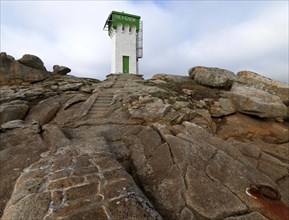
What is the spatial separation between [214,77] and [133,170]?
512 inches

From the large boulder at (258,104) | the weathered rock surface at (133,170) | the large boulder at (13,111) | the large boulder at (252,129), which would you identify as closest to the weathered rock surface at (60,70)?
the large boulder at (13,111)

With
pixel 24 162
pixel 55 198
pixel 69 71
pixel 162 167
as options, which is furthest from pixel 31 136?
pixel 69 71

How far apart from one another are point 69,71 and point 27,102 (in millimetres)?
9584

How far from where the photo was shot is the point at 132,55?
33125mm

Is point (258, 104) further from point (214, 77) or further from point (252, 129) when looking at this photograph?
point (214, 77)

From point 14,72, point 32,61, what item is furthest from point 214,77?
point 14,72

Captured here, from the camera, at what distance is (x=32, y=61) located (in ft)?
59.0

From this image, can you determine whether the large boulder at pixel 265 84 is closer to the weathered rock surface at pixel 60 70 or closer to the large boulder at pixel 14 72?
the weathered rock surface at pixel 60 70

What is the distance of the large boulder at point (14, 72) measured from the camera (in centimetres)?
1650

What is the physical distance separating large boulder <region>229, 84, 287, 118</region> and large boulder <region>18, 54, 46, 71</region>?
54.9 ft

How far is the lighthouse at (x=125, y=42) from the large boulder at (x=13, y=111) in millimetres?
21058

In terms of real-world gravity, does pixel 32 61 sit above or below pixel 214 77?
above

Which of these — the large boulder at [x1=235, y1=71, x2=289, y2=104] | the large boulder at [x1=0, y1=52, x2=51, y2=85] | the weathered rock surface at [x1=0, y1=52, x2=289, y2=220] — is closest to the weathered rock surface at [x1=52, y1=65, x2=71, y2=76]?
the large boulder at [x1=0, y1=52, x2=51, y2=85]

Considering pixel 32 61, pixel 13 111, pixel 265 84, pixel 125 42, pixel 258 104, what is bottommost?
pixel 13 111
